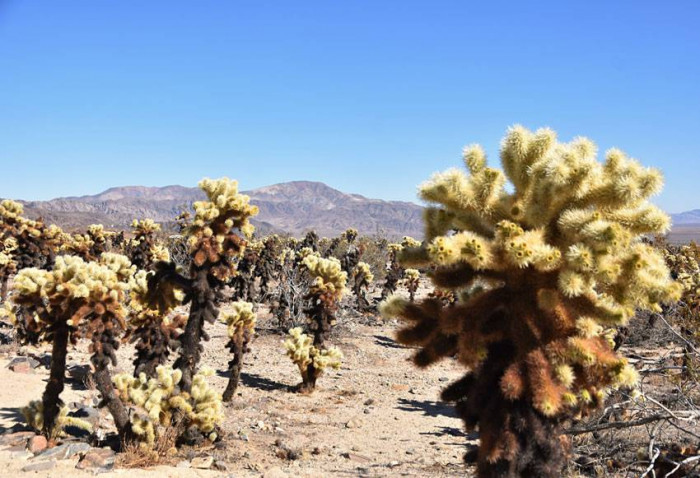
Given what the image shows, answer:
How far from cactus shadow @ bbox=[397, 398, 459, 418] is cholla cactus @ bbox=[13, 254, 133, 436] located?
20.2 feet

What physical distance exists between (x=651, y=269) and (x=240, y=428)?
794 centimetres

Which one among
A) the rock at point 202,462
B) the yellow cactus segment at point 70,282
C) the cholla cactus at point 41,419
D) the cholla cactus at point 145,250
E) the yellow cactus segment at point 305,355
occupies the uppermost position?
the cholla cactus at point 145,250

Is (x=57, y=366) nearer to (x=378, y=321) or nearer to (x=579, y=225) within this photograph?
(x=579, y=225)

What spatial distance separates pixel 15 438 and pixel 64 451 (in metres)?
0.94

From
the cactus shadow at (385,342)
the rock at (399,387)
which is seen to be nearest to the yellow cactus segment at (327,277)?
the rock at (399,387)

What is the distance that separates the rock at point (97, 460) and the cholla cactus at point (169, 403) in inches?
16.4

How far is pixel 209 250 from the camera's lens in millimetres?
7703

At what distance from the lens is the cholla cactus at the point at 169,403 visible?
710 cm

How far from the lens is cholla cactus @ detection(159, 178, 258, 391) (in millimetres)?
7680

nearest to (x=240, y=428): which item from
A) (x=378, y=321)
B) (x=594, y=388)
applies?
(x=594, y=388)

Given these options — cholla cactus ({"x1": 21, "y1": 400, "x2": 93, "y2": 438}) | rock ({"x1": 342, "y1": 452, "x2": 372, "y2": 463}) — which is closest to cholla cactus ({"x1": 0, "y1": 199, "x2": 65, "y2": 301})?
cholla cactus ({"x1": 21, "y1": 400, "x2": 93, "y2": 438})

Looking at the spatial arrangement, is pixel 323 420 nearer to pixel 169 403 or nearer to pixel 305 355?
pixel 305 355

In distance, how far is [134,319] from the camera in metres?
10.1

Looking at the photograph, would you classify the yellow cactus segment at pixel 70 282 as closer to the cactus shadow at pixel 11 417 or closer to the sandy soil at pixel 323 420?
the sandy soil at pixel 323 420
